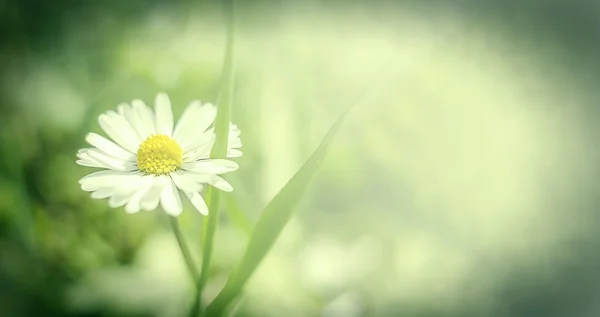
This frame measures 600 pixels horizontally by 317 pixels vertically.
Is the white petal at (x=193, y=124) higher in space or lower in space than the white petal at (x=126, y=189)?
higher

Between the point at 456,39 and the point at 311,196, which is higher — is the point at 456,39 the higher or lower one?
the higher one

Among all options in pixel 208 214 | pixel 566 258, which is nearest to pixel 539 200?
pixel 566 258

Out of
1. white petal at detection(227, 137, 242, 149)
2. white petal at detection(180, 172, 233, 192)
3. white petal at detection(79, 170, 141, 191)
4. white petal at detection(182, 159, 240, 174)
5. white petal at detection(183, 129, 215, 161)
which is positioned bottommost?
white petal at detection(79, 170, 141, 191)

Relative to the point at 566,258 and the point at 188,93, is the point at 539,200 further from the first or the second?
the point at 188,93

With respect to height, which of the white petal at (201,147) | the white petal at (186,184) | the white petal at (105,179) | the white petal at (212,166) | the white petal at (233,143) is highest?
the white petal at (233,143)

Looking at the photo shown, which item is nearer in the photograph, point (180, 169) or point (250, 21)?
point (180, 169)

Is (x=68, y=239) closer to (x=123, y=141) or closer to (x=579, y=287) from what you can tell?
(x=123, y=141)
